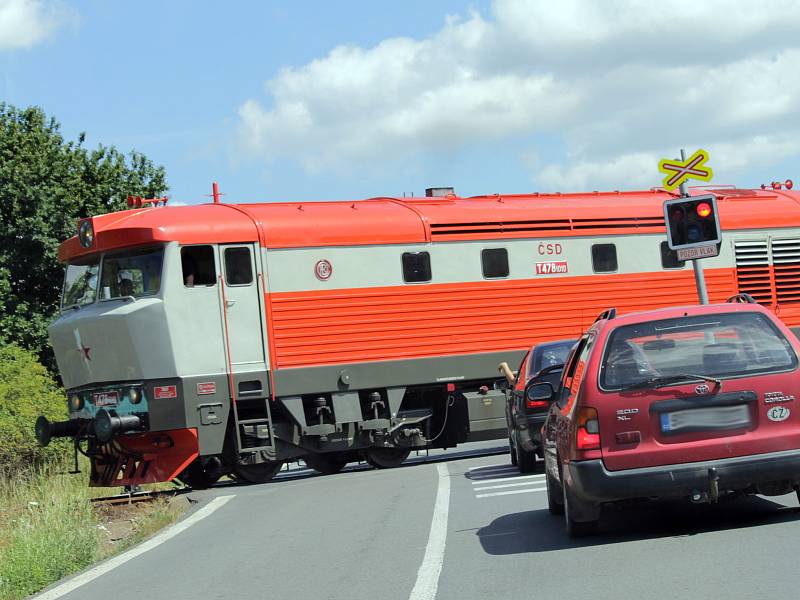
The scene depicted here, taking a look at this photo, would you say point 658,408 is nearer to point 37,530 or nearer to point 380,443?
point 37,530

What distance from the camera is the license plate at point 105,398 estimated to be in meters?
19.7

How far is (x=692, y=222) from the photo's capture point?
18234mm

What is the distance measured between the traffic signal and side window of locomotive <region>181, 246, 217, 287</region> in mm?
6429

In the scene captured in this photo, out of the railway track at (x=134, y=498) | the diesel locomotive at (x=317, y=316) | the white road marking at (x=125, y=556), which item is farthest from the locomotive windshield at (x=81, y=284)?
the white road marking at (x=125, y=556)

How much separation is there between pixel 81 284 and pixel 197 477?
3436mm

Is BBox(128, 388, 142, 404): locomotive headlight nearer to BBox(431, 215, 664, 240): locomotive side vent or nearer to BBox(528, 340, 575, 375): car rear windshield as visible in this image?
BBox(431, 215, 664, 240): locomotive side vent

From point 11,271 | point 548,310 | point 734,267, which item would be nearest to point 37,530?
point 548,310

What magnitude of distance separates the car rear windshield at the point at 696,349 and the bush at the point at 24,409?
1633 cm

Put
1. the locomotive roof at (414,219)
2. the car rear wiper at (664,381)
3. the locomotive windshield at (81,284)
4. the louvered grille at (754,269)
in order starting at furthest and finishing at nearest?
1. the louvered grille at (754,269)
2. the locomotive windshield at (81,284)
3. the locomotive roof at (414,219)
4. the car rear wiper at (664,381)

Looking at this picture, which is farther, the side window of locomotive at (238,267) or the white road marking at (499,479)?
the side window of locomotive at (238,267)

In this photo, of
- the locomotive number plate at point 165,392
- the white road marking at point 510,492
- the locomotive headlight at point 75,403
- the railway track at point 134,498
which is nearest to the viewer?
the white road marking at point 510,492

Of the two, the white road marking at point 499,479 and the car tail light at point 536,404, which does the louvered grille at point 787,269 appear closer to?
the white road marking at point 499,479

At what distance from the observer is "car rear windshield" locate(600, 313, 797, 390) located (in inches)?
383

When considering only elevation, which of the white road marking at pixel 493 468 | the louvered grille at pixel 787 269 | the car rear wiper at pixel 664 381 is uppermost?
the louvered grille at pixel 787 269
